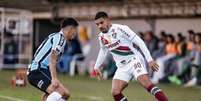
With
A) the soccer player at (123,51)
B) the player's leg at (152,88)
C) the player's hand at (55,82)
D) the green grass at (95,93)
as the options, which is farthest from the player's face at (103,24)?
the green grass at (95,93)

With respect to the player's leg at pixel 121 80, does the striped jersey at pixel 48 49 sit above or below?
above

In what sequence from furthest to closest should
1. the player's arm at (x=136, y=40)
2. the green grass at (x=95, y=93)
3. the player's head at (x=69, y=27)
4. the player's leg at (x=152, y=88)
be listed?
the green grass at (x=95, y=93) < the player's arm at (x=136, y=40) < the player's leg at (x=152, y=88) < the player's head at (x=69, y=27)

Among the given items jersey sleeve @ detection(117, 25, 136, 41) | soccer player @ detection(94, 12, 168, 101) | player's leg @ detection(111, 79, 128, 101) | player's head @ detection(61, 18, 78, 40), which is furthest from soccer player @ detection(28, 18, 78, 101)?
jersey sleeve @ detection(117, 25, 136, 41)

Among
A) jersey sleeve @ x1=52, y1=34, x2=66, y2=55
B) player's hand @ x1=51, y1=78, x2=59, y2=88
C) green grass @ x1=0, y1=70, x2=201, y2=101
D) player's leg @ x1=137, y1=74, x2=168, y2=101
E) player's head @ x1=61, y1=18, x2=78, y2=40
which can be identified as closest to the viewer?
player's hand @ x1=51, y1=78, x2=59, y2=88

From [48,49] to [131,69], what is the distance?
71.5 inches

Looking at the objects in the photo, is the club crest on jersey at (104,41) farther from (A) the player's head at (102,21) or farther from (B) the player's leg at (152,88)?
(B) the player's leg at (152,88)

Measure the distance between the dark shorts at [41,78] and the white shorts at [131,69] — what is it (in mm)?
1556

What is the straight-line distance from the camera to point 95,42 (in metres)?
29.5

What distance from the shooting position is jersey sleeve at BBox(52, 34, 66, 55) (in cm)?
1045

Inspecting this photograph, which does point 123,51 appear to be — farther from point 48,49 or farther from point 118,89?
point 48,49

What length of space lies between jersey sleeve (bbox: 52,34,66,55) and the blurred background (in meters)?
5.49

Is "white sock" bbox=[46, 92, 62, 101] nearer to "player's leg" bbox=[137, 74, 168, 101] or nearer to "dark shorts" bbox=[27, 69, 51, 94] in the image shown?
"dark shorts" bbox=[27, 69, 51, 94]

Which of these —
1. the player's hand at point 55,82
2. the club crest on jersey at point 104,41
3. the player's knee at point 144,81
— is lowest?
the player's knee at point 144,81

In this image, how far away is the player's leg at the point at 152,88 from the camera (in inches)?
446
